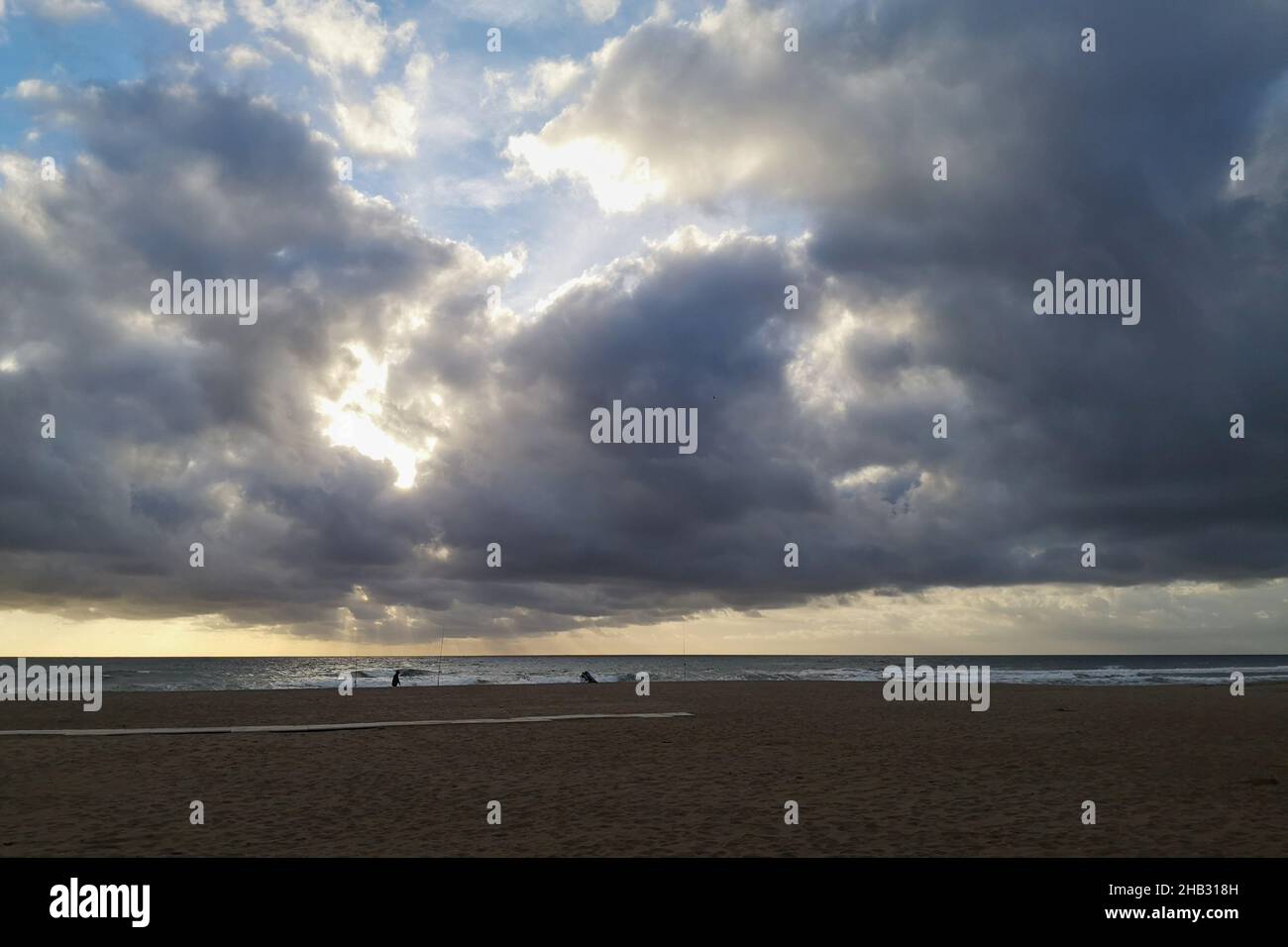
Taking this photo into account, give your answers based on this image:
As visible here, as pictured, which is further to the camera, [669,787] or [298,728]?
[298,728]

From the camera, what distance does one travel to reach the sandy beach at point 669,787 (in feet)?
38.7

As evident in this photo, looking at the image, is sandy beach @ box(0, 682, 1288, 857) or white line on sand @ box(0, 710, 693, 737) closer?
sandy beach @ box(0, 682, 1288, 857)

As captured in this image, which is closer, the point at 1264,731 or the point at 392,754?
the point at 392,754

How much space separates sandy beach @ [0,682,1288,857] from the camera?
38.7 ft

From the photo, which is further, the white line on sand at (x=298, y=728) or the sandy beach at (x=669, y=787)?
the white line on sand at (x=298, y=728)

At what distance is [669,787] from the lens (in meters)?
16.1

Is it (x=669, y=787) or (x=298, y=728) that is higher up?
(x=669, y=787)
